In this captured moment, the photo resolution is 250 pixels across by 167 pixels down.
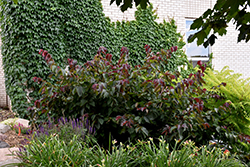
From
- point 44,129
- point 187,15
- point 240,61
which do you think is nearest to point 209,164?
point 44,129

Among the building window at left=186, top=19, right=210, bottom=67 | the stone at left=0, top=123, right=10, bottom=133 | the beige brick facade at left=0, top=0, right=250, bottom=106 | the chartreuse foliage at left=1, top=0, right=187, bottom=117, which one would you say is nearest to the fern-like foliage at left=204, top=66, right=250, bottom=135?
the chartreuse foliage at left=1, top=0, right=187, bottom=117

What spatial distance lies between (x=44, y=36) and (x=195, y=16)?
518cm

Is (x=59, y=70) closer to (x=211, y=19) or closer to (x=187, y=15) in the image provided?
(x=211, y=19)

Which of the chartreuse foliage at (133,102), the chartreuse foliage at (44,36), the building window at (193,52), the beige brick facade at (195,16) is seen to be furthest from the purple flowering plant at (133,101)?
the building window at (193,52)

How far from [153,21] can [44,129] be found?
5278 millimetres

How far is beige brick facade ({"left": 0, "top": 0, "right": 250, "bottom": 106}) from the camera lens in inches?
253

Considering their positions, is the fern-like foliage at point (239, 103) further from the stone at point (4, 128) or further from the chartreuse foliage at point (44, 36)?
the stone at point (4, 128)

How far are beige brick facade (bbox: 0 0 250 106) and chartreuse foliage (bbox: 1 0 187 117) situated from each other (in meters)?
0.53

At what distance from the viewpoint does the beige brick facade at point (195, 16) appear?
643cm

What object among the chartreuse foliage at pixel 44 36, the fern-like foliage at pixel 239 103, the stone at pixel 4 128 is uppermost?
the chartreuse foliage at pixel 44 36

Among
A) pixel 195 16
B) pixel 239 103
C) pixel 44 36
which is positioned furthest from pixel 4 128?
pixel 195 16

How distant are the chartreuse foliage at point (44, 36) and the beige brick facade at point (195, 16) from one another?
53 cm

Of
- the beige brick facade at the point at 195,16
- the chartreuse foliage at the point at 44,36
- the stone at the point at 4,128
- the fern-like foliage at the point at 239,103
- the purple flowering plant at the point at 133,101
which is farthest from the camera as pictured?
the beige brick facade at the point at 195,16

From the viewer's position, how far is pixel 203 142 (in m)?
2.71
